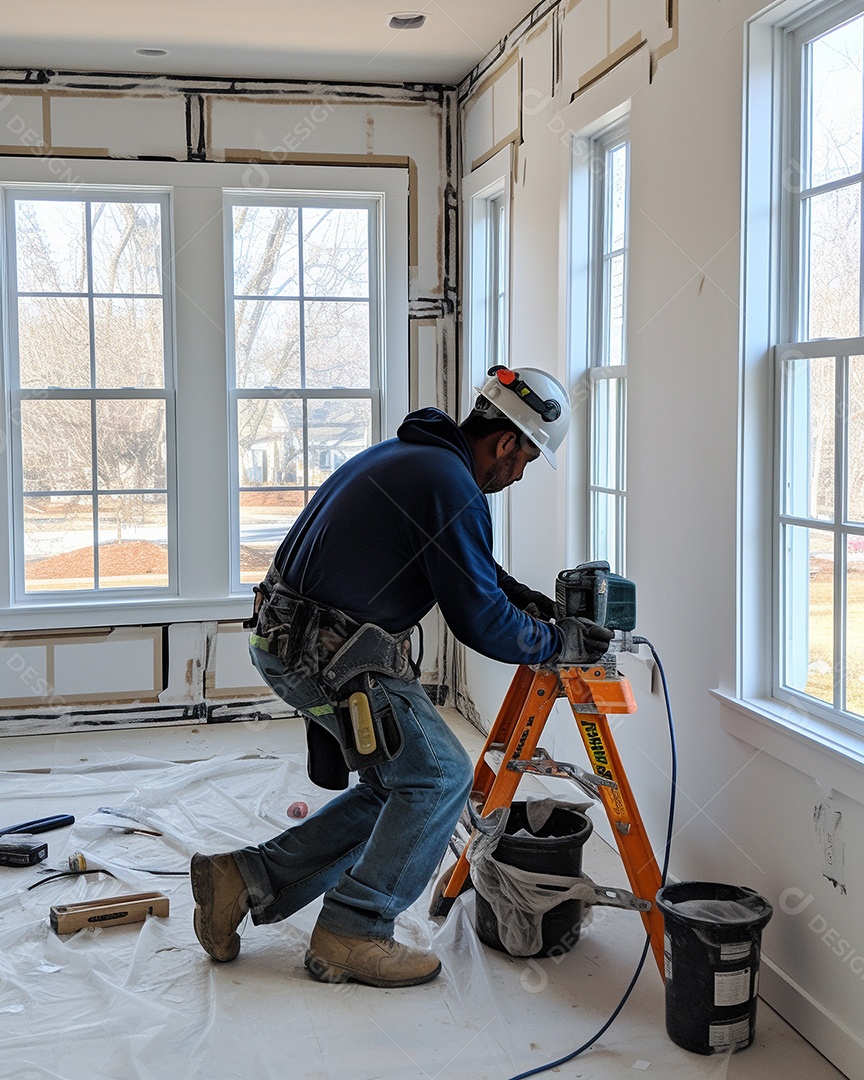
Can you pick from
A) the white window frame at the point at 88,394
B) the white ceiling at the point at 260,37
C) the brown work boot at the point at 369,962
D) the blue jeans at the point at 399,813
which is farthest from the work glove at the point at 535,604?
the white window frame at the point at 88,394

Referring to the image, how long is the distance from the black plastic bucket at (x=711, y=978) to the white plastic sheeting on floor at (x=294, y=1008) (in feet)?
0.15

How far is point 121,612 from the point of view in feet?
16.9

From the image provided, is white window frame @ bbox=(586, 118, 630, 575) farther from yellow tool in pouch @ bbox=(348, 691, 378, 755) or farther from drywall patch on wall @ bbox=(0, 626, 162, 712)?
drywall patch on wall @ bbox=(0, 626, 162, 712)

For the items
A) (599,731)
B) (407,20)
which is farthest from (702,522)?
(407,20)

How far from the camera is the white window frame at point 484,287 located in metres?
4.99

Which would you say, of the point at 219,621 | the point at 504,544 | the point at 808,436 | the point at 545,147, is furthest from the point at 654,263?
the point at 219,621

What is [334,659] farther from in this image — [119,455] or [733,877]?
[119,455]

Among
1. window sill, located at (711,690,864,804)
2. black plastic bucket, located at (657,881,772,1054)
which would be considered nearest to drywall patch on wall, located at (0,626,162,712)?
window sill, located at (711,690,864,804)

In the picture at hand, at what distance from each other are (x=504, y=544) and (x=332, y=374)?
4.20ft

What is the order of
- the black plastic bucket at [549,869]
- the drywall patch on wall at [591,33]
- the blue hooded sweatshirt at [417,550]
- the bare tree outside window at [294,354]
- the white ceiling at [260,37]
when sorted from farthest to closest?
the bare tree outside window at [294,354]
the white ceiling at [260,37]
the drywall patch on wall at [591,33]
the black plastic bucket at [549,869]
the blue hooded sweatshirt at [417,550]

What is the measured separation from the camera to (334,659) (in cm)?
259

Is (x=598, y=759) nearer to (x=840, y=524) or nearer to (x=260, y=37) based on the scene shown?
(x=840, y=524)

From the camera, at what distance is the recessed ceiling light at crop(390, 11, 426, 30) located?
4254 millimetres

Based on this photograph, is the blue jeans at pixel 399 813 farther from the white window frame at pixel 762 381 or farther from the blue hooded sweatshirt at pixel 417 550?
the white window frame at pixel 762 381
